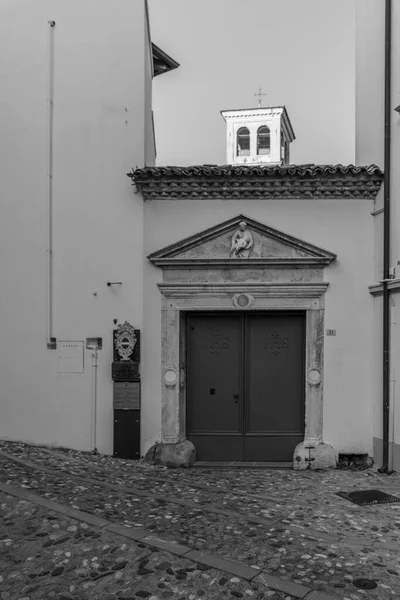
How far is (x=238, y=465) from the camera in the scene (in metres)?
8.31

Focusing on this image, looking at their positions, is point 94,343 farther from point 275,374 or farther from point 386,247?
point 386,247

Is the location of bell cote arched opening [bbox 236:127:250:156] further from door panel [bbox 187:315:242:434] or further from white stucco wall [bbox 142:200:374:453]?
door panel [bbox 187:315:242:434]

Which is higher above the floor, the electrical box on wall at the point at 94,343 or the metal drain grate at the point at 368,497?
the electrical box on wall at the point at 94,343

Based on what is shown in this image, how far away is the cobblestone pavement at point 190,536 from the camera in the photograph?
A: 4051 mm

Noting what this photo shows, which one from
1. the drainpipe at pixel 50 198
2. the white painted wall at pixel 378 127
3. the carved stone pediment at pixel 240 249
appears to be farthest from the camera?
the drainpipe at pixel 50 198

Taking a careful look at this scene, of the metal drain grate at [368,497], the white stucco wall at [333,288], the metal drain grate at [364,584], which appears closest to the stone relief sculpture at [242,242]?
the white stucco wall at [333,288]

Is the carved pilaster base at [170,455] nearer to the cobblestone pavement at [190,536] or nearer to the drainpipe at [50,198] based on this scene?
the cobblestone pavement at [190,536]

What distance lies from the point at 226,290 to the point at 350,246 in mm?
1973

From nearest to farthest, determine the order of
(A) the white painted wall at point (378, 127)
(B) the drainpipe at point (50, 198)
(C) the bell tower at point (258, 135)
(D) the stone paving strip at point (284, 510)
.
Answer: (D) the stone paving strip at point (284, 510) → (A) the white painted wall at point (378, 127) → (B) the drainpipe at point (50, 198) → (C) the bell tower at point (258, 135)

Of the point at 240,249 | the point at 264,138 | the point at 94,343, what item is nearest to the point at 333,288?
the point at 240,249

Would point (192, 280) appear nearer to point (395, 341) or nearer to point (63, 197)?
point (63, 197)

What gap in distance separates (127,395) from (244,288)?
2366 mm

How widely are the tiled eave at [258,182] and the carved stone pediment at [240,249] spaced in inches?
19.3

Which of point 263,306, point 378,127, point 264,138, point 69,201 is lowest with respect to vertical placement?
point 263,306
